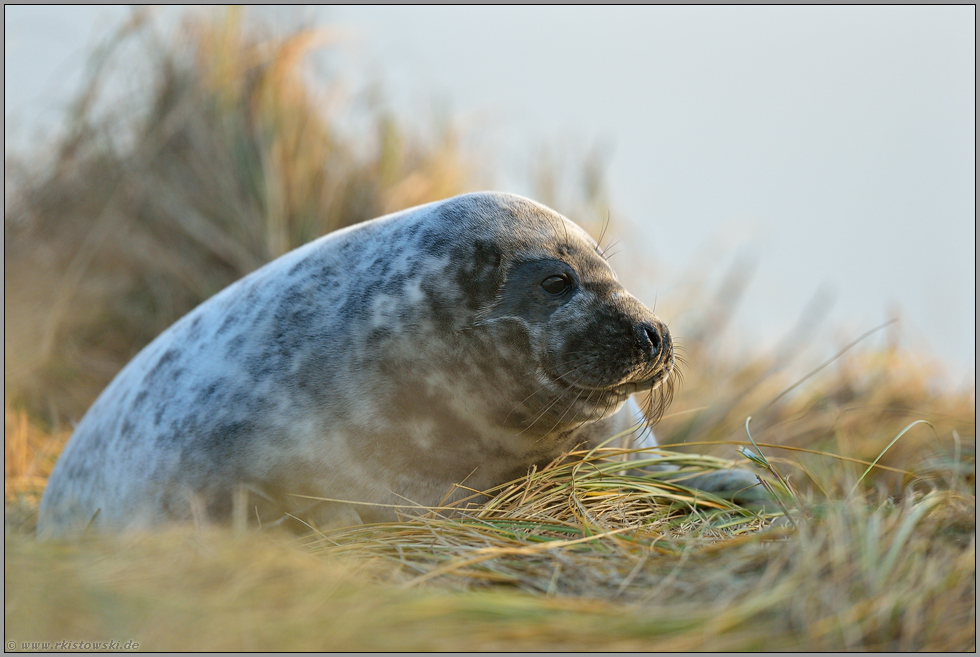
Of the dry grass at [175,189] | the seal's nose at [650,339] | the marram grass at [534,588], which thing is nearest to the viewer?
the marram grass at [534,588]

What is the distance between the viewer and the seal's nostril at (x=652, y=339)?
8.44 feet

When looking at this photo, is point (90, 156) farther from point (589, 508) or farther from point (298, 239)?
point (589, 508)

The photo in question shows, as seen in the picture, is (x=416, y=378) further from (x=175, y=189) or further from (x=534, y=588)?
(x=175, y=189)

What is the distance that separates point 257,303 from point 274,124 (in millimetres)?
3453

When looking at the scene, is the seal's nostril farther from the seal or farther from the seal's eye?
the seal's eye

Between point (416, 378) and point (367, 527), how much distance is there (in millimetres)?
515

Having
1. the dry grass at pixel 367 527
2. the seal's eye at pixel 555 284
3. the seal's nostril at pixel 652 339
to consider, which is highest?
the seal's eye at pixel 555 284

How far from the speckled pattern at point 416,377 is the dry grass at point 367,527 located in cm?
19

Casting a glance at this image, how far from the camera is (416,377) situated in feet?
8.70

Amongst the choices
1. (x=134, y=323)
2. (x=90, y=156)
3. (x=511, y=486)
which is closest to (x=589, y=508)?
(x=511, y=486)

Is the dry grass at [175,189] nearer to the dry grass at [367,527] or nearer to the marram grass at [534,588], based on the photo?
the dry grass at [367,527]

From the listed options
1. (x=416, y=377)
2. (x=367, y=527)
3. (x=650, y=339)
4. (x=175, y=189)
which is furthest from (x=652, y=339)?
(x=175, y=189)

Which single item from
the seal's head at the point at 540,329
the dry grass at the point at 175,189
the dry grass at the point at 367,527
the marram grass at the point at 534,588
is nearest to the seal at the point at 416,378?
the seal's head at the point at 540,329

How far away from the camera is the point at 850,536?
1863 millimetres
